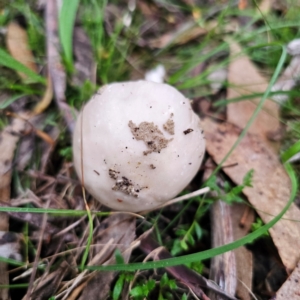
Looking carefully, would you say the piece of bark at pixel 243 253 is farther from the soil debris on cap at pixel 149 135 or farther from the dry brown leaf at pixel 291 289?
the soil debris on cap at pixel 149 135

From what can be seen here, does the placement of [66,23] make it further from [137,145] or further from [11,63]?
[137,145]

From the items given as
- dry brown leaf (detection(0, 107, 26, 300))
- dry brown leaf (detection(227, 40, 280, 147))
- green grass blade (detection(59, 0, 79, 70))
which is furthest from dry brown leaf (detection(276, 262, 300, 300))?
green grass blade (detection(59, 0, 79, 70))

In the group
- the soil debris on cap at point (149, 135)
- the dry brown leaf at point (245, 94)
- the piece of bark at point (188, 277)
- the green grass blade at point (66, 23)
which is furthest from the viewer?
the dry brown leaf at point (245, 94)

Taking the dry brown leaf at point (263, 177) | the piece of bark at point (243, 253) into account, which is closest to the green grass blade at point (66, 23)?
the dry brown leaf at point (263, 177)

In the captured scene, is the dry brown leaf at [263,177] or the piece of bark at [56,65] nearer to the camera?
the dry brown leaf at [263,177]

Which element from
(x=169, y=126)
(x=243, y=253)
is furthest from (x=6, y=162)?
(x=243, y=253)

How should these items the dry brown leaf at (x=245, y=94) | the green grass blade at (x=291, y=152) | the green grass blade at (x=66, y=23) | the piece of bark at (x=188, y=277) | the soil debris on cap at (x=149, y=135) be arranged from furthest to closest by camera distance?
the dry brown leaf at (x=245, y=94), the green grass blade at (x=66, y=23), the green grass blade at (x=291, y=152), the piece of bark at (x=188, y=277), the soil debris on cap at (x=149, y=135)

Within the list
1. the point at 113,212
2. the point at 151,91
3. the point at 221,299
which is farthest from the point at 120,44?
the point at 221,299
